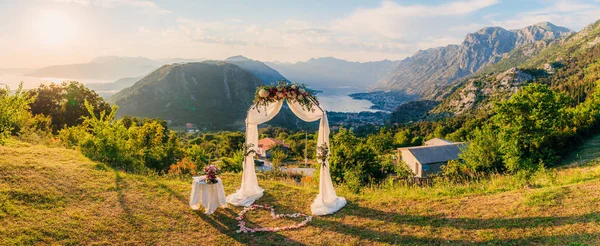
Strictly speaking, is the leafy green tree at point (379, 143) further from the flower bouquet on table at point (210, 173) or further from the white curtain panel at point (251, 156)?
the flower bouquet on table at point (210, 173)

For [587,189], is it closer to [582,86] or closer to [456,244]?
[456,244]

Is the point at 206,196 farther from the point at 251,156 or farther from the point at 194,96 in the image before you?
the point at 194,96

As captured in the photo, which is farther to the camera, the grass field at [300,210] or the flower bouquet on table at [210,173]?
the flower bouquet on table at [210,173]

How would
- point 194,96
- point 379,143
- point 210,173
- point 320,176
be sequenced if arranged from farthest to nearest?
point 194,96
point 379,143
point 320,176
point 210,173

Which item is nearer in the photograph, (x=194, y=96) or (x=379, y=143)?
(x=379, y=143)

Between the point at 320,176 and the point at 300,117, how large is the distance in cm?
199

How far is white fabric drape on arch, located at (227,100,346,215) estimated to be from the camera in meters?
8.95

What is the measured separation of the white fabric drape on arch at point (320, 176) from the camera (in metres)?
8.95

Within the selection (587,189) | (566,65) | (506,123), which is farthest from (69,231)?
(566,65)

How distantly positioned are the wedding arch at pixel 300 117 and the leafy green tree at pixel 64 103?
27163 millimetres

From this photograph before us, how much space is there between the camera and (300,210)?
9055mm

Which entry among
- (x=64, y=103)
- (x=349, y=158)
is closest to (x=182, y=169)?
(x=349, y=158)

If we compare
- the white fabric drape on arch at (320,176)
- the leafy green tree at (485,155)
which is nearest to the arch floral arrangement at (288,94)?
the white fabric drape on arch at (320,176)

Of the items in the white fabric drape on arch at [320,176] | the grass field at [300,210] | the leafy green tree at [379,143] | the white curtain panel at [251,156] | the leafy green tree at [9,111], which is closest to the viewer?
the grass field at [300,210]
